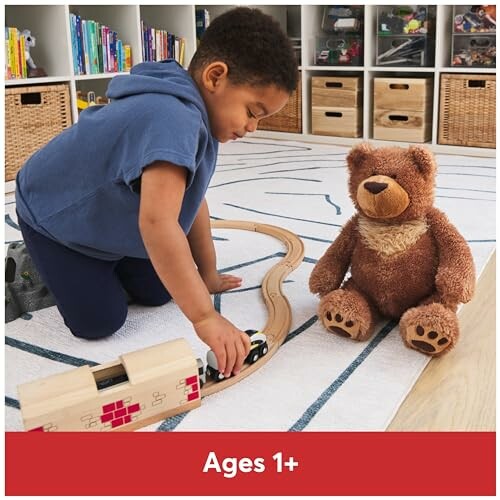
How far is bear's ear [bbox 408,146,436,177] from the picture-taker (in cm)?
90

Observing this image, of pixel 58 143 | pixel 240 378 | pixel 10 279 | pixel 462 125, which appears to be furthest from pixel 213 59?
pixel 462 125

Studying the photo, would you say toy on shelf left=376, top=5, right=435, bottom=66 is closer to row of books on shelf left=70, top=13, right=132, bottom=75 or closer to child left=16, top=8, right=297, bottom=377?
row of books on shelf left=70, top=13, right=132, bottom=75

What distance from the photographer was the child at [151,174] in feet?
2.41

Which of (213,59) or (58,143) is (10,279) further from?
(213,59)

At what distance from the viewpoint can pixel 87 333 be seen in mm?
948

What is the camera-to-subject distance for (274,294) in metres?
1.08

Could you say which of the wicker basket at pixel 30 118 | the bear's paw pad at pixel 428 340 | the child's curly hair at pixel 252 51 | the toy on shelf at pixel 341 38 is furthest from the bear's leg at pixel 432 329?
the toy on shelf at pixel 341 38

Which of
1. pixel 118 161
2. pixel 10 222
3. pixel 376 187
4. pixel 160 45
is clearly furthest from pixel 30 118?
pixel 376 187

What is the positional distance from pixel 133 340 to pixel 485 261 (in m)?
0.70

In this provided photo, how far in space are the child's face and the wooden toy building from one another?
0.95 ft

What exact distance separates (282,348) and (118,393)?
0.93 feet

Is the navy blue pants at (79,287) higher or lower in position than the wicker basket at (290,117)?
lower

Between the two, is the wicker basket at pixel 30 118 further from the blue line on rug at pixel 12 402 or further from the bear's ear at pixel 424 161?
the bear's ear at pixel 424 161

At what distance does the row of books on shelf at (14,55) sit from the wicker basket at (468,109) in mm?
1561
